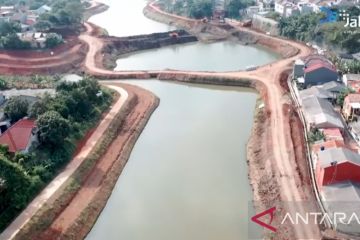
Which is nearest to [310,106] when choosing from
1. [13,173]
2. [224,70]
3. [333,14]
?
[224,70]

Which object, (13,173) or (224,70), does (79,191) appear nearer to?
(13,173)

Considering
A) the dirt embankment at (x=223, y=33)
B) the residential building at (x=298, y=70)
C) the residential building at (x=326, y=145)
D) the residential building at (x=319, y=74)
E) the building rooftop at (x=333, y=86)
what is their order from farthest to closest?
the dirt embankment at (x=223, y=33), the residential building at (x=298, y=70), the residential building at (x=319, y=74), the building rooftop at (x=333, y=86), the residential building at (x=326, y=145)

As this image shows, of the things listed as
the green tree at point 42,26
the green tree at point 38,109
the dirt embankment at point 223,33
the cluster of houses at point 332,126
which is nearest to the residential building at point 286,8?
the dirt embankment at point 223,33

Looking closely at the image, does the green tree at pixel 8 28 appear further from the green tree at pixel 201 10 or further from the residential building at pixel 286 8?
the residential building at pixel 286 8

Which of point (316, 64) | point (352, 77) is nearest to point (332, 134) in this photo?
point (352, 77)

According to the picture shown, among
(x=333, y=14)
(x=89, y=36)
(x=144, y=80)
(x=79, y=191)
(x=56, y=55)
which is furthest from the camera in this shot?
(x=89, y=36)

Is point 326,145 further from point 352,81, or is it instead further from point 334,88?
point 352,81
